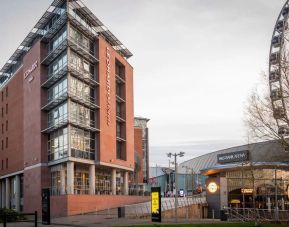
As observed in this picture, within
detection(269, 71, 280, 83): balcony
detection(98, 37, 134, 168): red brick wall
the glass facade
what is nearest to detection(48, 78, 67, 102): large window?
detection(98, 37, 134, 168): red brick wall

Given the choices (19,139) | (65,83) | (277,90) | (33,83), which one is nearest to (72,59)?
(65,83)

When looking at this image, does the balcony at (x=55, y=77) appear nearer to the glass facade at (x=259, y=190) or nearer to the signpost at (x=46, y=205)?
the glass facade at (x=259, y=190)

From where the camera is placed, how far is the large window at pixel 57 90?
2554 inches

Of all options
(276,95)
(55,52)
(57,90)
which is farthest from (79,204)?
(276,95)

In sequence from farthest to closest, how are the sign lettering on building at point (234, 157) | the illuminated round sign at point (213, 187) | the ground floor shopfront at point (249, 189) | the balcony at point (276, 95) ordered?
the sign lettering on building at point (234, 157) < the illuminated round sign at point (213, 187) < the ground floor shopfront at point (249, 189) < the balcony at point (276, 95)

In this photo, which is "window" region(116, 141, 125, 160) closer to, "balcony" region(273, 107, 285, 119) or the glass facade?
the glass facade

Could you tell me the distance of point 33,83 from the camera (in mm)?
71312

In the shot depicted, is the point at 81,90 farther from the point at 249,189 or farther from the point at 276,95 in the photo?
the point at 276,95

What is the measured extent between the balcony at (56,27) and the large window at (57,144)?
45.2 ft

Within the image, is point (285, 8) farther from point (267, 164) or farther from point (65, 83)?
point (65, 83)

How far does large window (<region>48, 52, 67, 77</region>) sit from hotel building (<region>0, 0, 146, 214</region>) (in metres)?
0.14

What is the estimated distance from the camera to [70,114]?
208 feet

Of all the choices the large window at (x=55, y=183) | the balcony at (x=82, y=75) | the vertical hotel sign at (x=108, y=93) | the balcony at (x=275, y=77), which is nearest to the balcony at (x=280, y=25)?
the balcony at (x=275, y=77)

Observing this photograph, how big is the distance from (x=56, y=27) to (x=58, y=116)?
12.4m
